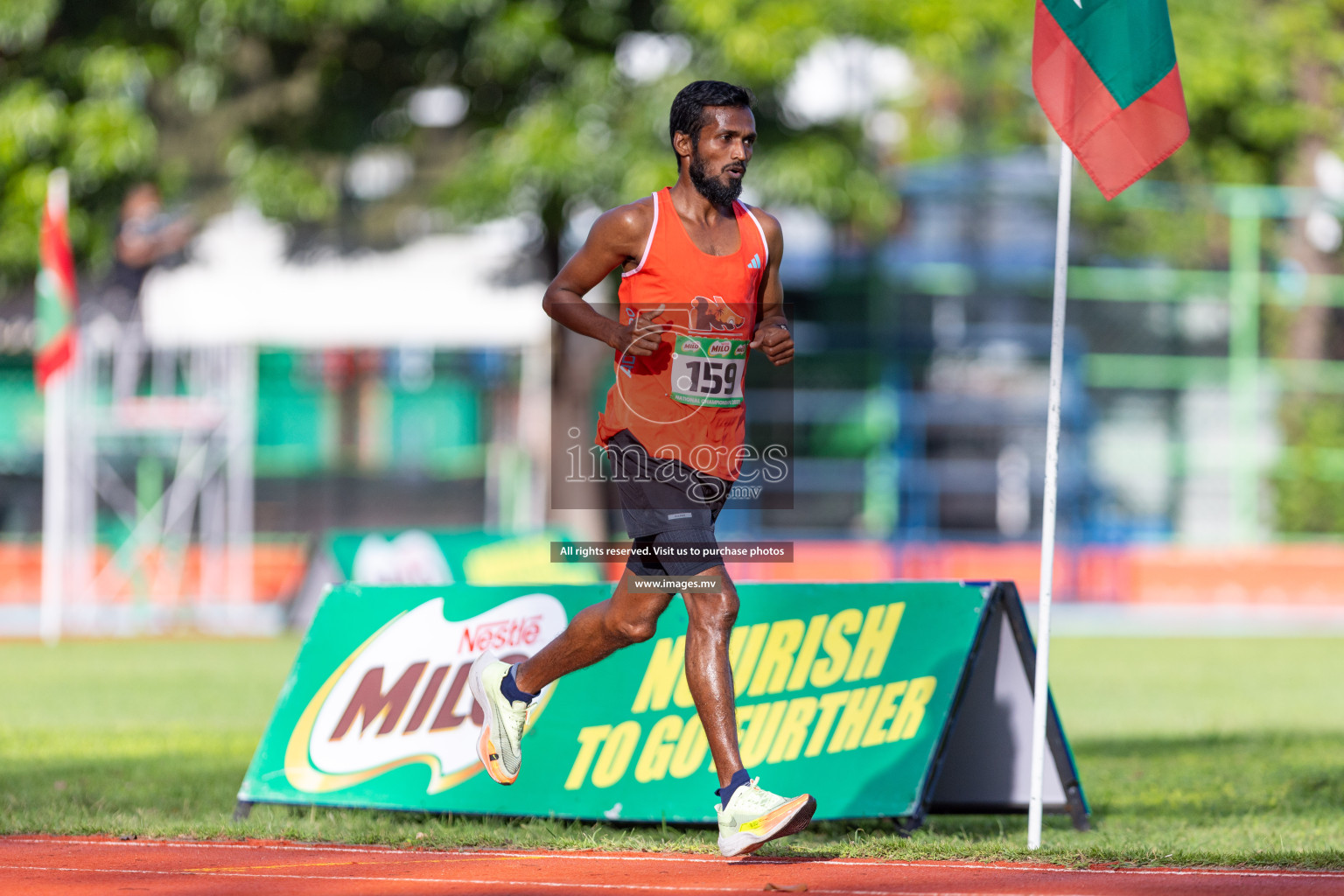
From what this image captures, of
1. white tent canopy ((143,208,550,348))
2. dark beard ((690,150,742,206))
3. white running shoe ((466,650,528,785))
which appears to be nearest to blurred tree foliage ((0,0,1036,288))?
white tent canopy ((143,208,550,348))

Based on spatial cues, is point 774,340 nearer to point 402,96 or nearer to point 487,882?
point 487,882

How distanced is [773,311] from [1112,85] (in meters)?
1.46

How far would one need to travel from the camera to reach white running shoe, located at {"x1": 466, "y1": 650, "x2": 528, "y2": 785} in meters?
5.99

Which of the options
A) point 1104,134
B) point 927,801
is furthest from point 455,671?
point 1104,134

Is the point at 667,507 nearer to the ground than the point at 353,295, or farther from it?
nearer to the ground

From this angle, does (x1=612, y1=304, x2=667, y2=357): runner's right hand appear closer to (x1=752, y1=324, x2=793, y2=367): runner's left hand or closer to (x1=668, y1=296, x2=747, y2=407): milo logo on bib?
(x1=668, y1=296, x2=747, y2=407): milo logo on bib

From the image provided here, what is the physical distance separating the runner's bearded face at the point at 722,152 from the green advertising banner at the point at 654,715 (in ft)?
5.26

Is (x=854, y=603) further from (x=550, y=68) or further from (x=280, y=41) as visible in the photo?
(x=280, y=41)

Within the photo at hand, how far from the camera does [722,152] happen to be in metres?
5.74

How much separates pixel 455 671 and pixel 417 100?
636 inches

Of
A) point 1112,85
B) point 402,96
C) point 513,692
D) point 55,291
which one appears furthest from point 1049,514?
point 402,96

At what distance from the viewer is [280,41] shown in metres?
21.8

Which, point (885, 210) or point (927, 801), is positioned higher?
point (885, 210)

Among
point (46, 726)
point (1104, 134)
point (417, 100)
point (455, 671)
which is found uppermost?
point (417, 100)
